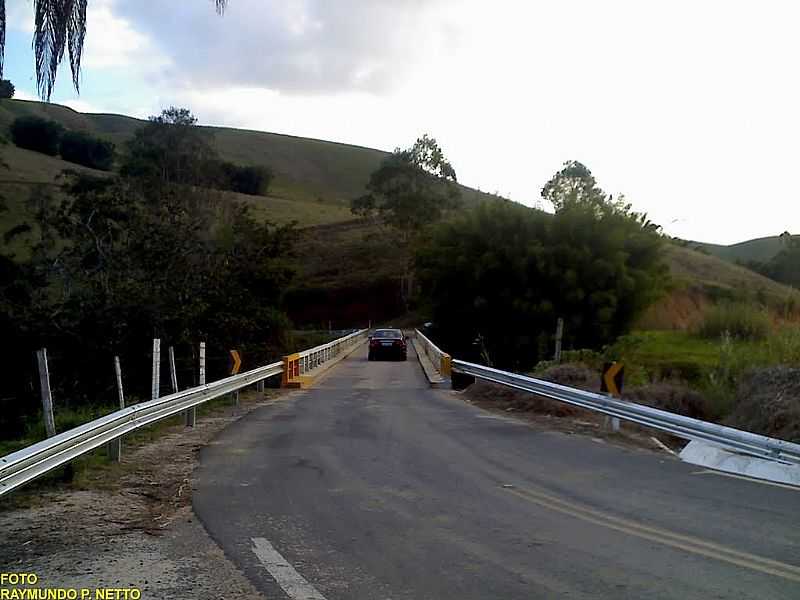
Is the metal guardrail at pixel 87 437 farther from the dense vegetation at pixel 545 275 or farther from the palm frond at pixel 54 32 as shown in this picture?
the dense vegetation at pixel 545 275

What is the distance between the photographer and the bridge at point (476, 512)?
20.4 feet

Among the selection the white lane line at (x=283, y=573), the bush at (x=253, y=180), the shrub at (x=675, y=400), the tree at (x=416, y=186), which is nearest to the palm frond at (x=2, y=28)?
the white lane line at (x=283, y=573)

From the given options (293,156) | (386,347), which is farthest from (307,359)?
(293,156)

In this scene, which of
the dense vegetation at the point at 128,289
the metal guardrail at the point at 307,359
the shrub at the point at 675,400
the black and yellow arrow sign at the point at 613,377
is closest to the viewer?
the black and yellow arrow sign at the point at 613,377

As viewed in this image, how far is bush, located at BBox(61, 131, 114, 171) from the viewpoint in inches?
4488

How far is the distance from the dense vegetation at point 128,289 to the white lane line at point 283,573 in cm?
1416

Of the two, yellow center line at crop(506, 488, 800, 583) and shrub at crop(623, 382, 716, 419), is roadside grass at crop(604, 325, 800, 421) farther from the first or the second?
yellow center line at crop(506, 488, 800, 583)

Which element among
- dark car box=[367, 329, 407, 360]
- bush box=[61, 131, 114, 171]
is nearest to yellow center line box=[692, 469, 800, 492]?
dark car box=[367, 329, 407, 360]

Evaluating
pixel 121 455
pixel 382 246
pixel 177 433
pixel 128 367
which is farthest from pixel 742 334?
pixel 382 246

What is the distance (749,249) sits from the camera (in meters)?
148

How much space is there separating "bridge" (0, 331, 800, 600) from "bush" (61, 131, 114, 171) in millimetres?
108267

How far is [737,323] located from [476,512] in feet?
86.3

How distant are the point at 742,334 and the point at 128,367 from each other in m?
20.8

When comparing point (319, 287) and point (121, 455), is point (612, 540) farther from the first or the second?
point (319, 287)
